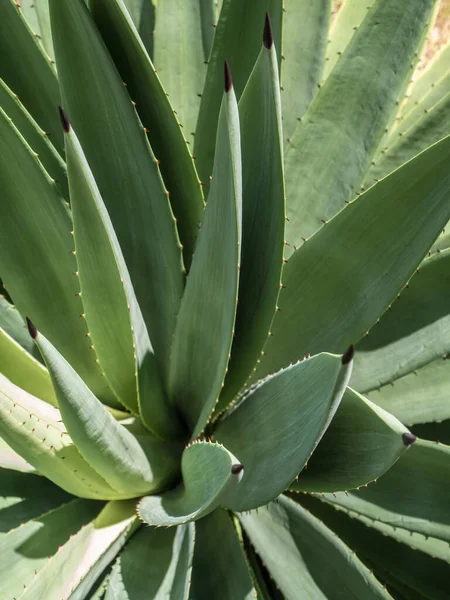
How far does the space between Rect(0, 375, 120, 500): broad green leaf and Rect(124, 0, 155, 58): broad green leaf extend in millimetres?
731

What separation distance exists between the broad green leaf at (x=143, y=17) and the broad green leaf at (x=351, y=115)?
383 mm

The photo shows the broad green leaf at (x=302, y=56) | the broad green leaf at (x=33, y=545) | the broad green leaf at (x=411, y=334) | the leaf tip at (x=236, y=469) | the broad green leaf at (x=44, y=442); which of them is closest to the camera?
the leaf tip at (x=236, y=469)

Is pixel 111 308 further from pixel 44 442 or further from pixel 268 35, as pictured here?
pixel 268 35

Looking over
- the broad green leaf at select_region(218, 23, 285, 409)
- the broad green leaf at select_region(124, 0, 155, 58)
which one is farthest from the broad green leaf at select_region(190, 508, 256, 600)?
the broad green leaf at select_region(124, 0, 155, 58)

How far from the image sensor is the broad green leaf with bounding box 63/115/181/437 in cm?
74

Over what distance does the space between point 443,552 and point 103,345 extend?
0.59m

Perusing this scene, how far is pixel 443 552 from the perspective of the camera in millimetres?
949

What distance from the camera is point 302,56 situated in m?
1.12

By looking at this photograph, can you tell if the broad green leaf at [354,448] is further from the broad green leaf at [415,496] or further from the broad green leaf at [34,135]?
the broad green leaf at [34,135]

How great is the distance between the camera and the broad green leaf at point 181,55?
3.69ft

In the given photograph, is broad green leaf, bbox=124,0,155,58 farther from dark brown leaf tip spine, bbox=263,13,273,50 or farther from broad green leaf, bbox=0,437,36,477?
broad green leaf, bbox=0,437,36,477

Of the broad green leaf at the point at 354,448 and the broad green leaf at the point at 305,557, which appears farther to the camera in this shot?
the broad green leaf at the point at 305,557

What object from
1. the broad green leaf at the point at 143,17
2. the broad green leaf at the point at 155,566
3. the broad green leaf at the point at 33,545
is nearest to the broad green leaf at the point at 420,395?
the broad green leaf at the point at 155,566

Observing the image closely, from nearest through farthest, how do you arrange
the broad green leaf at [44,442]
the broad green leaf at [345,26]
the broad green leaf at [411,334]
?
the broad green leaf at [44,442] < the broad green leaf at [411,334] < the broad green leaf at [345,26]
